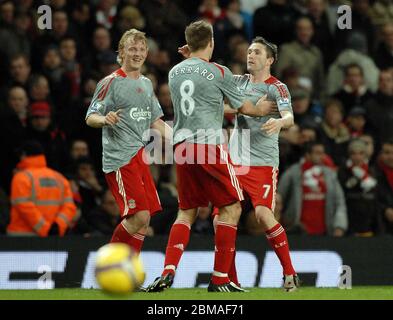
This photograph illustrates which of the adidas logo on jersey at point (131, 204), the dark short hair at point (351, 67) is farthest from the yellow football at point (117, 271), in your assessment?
the dark short hair at point (351, 67)

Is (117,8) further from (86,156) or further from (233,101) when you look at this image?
(233,101)

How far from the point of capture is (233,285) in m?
10.2

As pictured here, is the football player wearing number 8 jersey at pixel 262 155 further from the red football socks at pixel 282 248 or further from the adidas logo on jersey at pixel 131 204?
the adidas logo on jersey at pixel 131 204

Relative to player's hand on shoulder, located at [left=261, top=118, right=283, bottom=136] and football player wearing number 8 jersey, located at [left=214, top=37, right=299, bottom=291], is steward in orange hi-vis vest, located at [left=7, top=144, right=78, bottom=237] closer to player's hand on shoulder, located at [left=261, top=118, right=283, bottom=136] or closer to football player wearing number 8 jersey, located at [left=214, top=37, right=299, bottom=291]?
football player wearing number 8 jersey, located at [left=214, top=37, right=299, bottom=291]

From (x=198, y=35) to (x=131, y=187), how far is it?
4.88 feet

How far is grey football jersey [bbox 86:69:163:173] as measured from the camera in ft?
34.4

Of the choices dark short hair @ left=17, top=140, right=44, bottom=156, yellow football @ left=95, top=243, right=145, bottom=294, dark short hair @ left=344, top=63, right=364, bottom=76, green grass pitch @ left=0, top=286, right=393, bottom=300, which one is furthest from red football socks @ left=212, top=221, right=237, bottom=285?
dark short hair @ left=344, top=63, right=364, bottom=76

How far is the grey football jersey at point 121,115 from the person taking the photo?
10.5 m

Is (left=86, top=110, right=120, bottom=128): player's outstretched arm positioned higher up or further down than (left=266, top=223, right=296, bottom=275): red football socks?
higher up

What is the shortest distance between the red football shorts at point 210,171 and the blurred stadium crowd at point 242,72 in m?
3.04

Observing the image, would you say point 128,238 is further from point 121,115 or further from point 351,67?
point 351,67

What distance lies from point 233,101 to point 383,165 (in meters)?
4.74

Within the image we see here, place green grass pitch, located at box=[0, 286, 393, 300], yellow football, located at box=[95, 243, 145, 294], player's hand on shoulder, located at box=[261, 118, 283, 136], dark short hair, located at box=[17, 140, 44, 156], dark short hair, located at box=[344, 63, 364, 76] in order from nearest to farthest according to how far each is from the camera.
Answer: yellow football, located at box=[95, 243, 145, 294] < green grass pitch, located at box=[0, 286, 393, 300] < player's hand on shoulder, located at box=[261, 118, 283, 136] < dark short hair, located at box=[17, 140, 44, 156] < dark short hair, located at box=[344, 63, 364, 76]

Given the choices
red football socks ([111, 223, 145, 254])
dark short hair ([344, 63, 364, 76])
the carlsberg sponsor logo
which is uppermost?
dark short hair ([344, 63, 364, 76])
